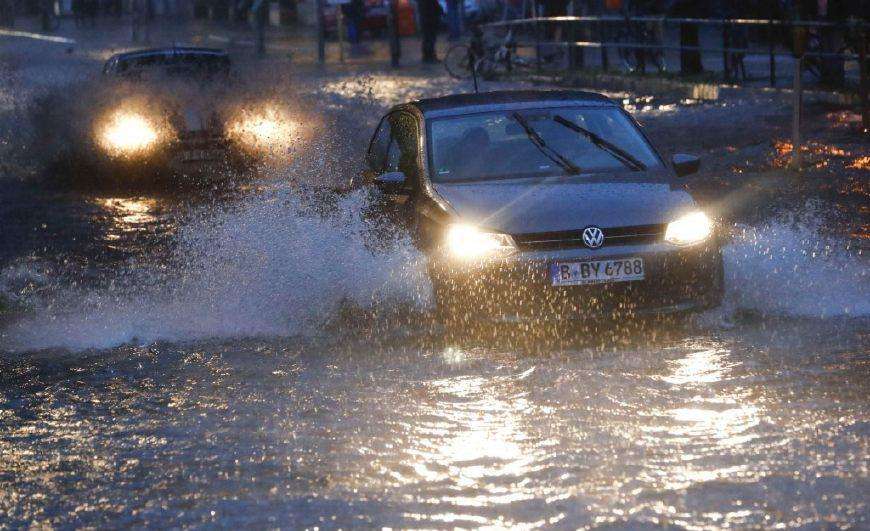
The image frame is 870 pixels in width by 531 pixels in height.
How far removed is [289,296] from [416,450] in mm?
3243

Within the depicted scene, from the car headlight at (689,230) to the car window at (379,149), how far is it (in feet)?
8.34

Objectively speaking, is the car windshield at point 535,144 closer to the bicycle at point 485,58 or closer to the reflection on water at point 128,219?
the reflection on water at point 128,219

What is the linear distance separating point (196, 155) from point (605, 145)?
7.01 metres

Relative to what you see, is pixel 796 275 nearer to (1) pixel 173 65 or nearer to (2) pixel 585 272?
(2) pixel 585 272

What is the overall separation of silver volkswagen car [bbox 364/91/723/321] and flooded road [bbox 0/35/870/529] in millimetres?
214

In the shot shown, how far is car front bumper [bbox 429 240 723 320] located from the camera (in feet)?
24.6

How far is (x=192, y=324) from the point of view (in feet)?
27.7

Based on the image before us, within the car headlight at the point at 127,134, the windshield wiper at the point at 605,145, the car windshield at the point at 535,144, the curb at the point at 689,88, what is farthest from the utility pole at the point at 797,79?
the car headlight at the point at 127,134

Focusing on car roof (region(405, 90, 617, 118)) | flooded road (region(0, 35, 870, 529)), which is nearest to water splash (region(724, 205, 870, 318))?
flooded road (region(0, 35, 870, 529))

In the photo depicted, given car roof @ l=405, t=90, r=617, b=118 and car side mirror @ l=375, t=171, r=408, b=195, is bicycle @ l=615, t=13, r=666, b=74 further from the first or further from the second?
car side mirror @ l=375, t=171, r=408, b=195

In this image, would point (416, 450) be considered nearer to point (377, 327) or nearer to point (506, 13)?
point (377, 327)

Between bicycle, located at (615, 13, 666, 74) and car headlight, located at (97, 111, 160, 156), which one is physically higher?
bicycle, located at (615, 13, 666, 74)

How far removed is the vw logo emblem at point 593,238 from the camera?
757 centimetres

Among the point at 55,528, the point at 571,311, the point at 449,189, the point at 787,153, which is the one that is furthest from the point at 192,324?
the point at 787,153
